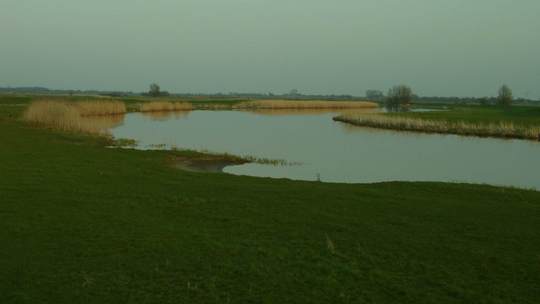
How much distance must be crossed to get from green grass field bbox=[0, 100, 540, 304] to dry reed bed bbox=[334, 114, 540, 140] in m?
26.7

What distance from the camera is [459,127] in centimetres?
3931

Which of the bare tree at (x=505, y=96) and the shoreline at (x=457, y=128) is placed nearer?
the shoreline at (x=457, y=128)

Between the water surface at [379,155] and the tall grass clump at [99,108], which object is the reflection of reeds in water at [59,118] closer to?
the water surface at [379,155]

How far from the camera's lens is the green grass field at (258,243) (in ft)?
17.7

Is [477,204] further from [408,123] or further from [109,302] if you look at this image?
[408,123]

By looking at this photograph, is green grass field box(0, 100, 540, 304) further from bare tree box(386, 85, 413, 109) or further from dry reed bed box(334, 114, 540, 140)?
bare tree box(386, 85, 413, 109)

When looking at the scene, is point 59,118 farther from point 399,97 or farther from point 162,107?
point 399,97

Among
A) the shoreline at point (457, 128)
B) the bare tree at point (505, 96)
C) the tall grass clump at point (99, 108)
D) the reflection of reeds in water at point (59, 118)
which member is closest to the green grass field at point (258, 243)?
the reflection of reeds in water at point (59, 118)

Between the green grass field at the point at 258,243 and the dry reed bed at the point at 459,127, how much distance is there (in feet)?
87.7

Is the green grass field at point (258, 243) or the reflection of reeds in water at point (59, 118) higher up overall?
the reflection of reeds in water at point (59, 118)

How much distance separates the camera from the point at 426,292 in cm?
546

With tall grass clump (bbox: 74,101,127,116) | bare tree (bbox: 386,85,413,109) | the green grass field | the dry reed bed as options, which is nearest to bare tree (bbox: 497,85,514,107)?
bare tree (bbox: 386,85,413,109)

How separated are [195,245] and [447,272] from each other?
10.8ft

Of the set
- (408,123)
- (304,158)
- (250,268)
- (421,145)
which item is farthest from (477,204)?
(408,123)
